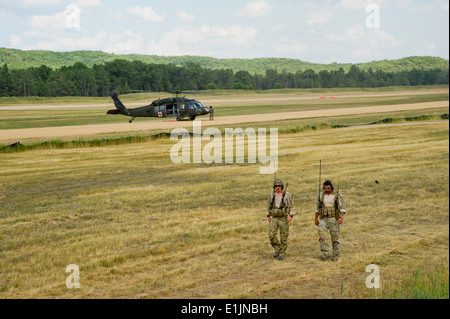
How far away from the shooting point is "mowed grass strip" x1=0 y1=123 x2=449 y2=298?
11.1 m

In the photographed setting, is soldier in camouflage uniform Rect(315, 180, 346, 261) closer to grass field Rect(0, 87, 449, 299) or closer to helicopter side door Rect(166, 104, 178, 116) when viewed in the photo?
grass field Rect(0, 87, 449, 299)

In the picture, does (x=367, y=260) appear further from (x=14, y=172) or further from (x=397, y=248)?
(x=14, y=172)

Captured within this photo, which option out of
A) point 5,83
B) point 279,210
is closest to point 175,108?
point 5,83

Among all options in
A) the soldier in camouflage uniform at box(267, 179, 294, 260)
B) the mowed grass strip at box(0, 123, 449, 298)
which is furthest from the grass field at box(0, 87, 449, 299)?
the soldier in camouflage uniform at box(267, 179, 294, 260)

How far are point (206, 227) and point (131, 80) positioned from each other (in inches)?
4292

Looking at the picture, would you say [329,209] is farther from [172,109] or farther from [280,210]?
[172,109]

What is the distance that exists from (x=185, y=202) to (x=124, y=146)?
1981 cm

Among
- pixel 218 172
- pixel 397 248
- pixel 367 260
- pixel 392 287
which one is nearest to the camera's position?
pixel 392 287

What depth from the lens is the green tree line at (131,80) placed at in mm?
79438

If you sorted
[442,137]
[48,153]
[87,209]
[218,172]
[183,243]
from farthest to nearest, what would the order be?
[442,137] → [48,153] → [218,172] → [87,209] → [183,243]

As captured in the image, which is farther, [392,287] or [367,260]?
[367,260]

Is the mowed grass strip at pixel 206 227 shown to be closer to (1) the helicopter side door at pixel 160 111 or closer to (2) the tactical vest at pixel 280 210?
(2) the tactical vest at pixel 280 210
